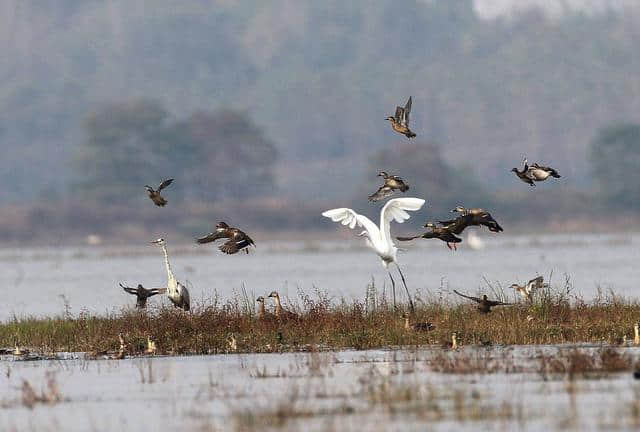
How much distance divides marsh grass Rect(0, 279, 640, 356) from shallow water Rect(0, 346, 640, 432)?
1.47m

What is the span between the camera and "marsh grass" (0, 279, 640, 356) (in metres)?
21.9

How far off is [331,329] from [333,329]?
36 mm

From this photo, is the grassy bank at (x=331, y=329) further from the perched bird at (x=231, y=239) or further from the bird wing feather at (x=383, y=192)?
the bird wing feather at (x=383, y=192)

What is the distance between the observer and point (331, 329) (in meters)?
23.2

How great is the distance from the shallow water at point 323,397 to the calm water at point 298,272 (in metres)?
11.1

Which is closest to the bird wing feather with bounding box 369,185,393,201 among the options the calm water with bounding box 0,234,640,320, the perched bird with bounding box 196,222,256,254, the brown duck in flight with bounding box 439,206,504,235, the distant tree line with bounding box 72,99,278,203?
the brown duck in flight with bounding box 439,206,504,235

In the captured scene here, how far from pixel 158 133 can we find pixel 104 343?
121157 millimetres

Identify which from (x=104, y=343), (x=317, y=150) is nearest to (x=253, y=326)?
(x=104, y=343)

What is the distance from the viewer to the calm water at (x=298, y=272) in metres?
43.9

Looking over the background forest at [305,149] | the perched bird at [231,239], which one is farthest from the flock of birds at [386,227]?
the background forest at [305,149]

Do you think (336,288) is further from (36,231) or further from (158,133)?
(158,133)

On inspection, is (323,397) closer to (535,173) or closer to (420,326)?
(420,326)

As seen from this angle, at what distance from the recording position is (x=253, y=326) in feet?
77.9

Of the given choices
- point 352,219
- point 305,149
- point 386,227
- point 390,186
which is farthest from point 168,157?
point 390,186
